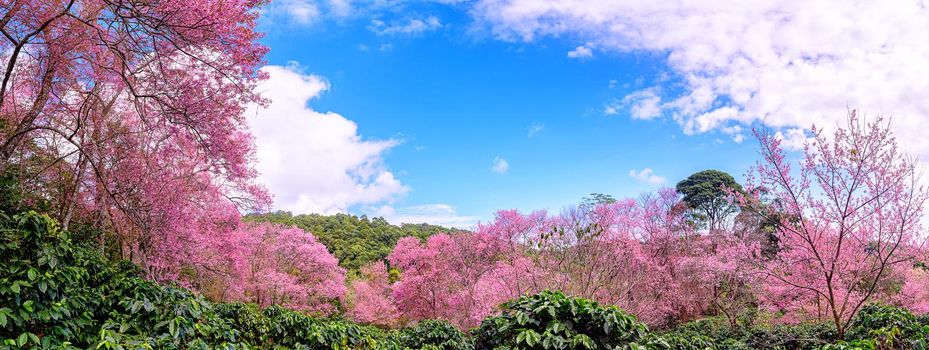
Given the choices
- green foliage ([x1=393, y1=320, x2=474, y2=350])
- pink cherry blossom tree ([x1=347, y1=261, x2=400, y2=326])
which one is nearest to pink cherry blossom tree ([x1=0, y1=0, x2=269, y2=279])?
green foliage ([x1=393, y1=320, x2=474, y2=350])

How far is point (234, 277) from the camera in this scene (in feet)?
44.0

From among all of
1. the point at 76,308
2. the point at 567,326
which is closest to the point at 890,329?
the point at 567,326

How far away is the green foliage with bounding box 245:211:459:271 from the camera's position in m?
25.3

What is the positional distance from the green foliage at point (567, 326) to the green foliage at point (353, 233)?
20132mm

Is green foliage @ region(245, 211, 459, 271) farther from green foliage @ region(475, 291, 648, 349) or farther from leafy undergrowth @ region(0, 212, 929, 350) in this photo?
green foliage @ region(475, 291, 648, 349)

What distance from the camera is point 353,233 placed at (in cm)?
2805

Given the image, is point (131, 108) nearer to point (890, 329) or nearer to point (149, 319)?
point (149, 319)

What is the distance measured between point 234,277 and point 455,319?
708 cm

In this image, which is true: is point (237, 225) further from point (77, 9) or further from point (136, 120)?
point (77, 9)

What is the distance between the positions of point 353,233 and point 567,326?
26174mm

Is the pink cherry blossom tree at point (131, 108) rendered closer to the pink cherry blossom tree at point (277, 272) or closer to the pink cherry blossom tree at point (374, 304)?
the pink cherry blossom tree at point (277, 272)

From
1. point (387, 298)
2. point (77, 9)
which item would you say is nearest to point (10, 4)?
point (77, 9)

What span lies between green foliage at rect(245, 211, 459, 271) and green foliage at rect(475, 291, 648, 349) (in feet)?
66.0

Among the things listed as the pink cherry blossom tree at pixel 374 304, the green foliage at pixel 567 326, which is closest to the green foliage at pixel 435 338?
the green foliage at pixel 567 326
